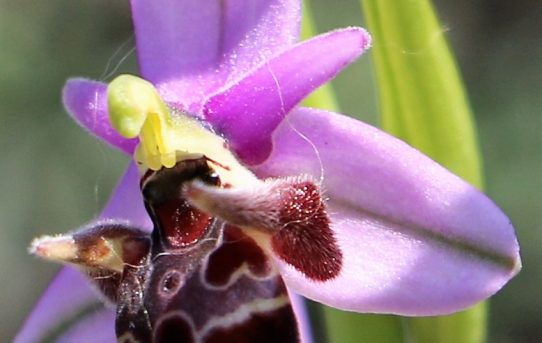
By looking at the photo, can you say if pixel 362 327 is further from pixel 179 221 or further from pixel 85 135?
pixel 85 135

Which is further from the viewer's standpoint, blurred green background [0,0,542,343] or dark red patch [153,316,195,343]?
blurred green background [0,0,542,343]

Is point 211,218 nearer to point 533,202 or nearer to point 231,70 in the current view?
point 231,70

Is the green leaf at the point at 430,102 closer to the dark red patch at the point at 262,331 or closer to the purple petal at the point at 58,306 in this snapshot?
the dark red patch at the point at 262,331

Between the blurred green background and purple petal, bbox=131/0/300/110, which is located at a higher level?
purple petal, bbox=131/0/300/110

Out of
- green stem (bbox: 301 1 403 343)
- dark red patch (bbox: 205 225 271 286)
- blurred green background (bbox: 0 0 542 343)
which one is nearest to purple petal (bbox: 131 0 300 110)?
dark red patch (bbox: 205 225 271 286)

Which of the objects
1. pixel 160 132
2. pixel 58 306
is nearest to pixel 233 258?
pixel 160 132

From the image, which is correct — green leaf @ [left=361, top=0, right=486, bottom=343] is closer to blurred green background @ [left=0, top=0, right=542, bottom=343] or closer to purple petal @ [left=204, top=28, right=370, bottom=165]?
purple petal @ [left=204, top=28, right=370, bottom=165]
